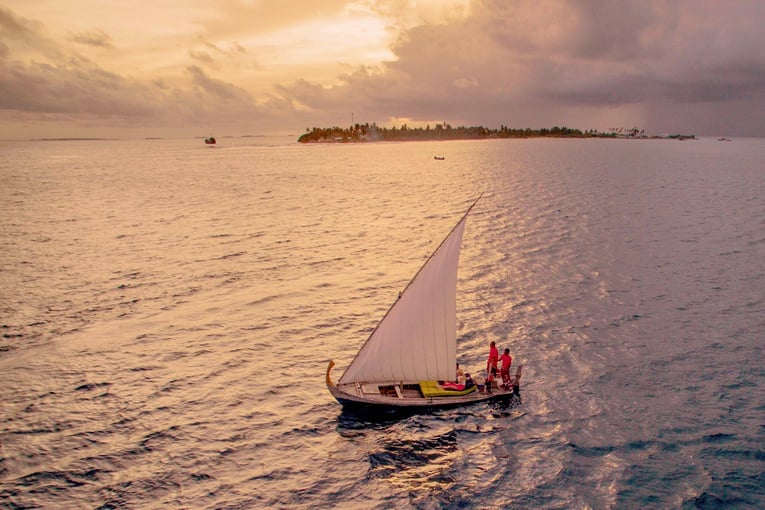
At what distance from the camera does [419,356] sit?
30625 millimetres

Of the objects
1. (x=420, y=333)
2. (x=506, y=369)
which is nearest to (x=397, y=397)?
(x=420, y=333)

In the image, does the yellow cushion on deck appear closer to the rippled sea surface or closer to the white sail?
the white sail

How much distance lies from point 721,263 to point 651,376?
3674 cm

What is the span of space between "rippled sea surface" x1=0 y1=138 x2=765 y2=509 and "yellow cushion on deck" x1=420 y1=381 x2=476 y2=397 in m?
1.24

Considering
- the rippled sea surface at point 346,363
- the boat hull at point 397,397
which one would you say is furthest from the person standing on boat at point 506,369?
the rippled sea surface at point 346,363

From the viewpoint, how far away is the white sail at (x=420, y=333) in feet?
95.3

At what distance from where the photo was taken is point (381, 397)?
1172 inches

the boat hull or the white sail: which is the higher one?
the white sail

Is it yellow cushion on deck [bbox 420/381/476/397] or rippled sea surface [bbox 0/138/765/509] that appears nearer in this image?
rippled sea surface [bbox 0/138/765/509]

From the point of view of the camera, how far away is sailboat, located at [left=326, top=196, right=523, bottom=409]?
2923 centimetres

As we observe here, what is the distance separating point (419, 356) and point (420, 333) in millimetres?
1663

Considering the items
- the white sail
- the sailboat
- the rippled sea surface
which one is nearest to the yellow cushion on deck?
the sailboat

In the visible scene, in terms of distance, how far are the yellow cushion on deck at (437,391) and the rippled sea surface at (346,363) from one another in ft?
A: 4.08

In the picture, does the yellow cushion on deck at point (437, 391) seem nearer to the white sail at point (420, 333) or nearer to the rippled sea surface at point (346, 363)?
the white sail at point (420, 333)
